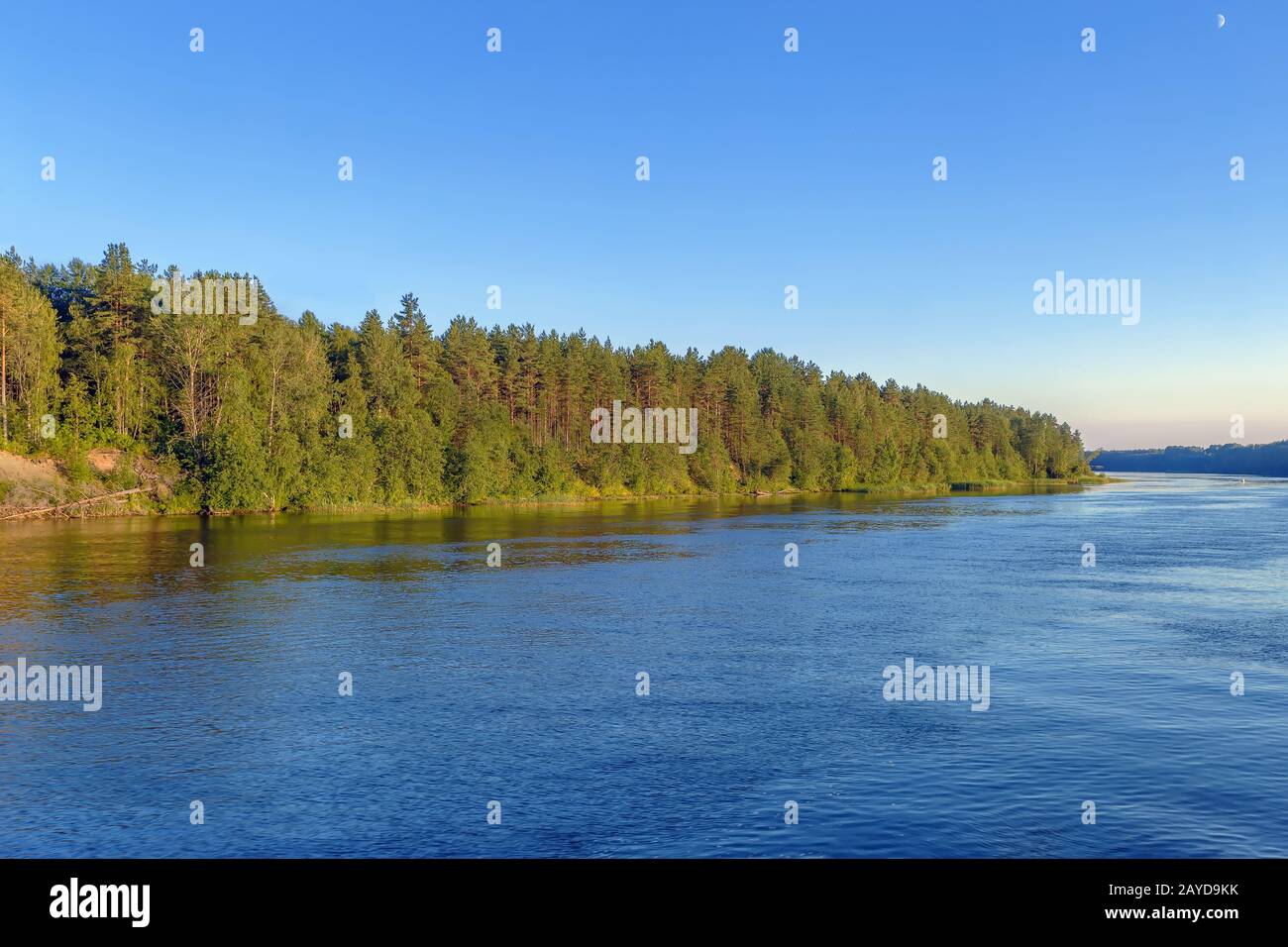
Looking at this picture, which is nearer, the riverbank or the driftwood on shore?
the driftwood on shore

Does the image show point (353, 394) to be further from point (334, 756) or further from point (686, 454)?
point (334, 756)

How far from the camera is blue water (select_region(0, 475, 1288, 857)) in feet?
55.5

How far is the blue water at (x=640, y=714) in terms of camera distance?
1691cm

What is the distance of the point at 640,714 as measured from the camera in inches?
982

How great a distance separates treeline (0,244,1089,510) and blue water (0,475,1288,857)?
57.1 m

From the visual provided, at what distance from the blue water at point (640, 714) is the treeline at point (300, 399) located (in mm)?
57064

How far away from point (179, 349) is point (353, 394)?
28.1 meters

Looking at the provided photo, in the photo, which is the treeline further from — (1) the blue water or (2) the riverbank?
(1) the blue water
